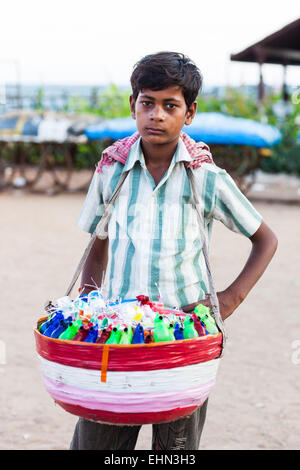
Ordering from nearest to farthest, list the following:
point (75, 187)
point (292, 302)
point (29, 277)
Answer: point (292, 302) → point (29, 277) → point (75, 187)

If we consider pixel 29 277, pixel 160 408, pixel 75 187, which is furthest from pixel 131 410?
pixel 75 187

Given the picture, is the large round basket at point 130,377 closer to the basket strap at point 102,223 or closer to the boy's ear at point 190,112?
the basket strap at point 102,223

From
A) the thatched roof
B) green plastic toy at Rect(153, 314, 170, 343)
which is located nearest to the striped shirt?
green plastic toy at Rect(153, 314, 170, 343)

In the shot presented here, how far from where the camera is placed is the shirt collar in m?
1.69

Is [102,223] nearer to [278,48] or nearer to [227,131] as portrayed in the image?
[227,131]

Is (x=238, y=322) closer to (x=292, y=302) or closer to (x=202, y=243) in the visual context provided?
(x=292, y=302)

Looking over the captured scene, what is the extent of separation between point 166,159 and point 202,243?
250mm

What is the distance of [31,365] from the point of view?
386 cm

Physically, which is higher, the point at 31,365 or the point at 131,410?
the point at 131,410

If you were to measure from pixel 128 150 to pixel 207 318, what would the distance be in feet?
1.67

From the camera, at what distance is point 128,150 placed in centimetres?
176

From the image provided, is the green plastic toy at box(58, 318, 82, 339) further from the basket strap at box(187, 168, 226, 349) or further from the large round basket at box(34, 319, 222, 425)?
the basket strap at box(187, 168, 226, 349)
